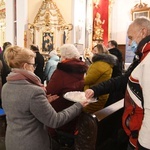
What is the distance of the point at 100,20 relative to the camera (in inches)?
Result: 355

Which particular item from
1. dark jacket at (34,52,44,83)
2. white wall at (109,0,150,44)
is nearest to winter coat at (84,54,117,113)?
dark jacket at (34,52,44,83)

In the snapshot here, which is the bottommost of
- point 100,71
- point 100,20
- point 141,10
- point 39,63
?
point 39,63

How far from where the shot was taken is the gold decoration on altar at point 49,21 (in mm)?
7633

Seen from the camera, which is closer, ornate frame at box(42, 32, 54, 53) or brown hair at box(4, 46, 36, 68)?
brown hair at box(4, 46, 36, 68)

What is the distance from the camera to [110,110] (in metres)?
2.25

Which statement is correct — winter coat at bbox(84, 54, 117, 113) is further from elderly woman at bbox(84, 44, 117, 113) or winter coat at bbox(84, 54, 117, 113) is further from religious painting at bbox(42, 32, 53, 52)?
religious painting at bbox(42, 32, 53, 52)

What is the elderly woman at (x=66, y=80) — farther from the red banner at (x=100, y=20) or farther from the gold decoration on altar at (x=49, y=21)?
the red banner at (x=100, y=20)

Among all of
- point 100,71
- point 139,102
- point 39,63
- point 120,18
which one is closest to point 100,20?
point 120,18

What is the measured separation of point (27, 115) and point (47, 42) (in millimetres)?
6175

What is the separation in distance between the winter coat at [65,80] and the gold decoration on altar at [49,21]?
526cm

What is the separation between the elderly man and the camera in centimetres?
135

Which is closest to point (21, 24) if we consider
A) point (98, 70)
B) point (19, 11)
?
point (19, 11)

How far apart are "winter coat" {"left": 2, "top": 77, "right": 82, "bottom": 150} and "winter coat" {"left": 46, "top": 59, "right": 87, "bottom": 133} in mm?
693

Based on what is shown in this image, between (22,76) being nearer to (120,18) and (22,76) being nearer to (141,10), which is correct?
(141,10)
